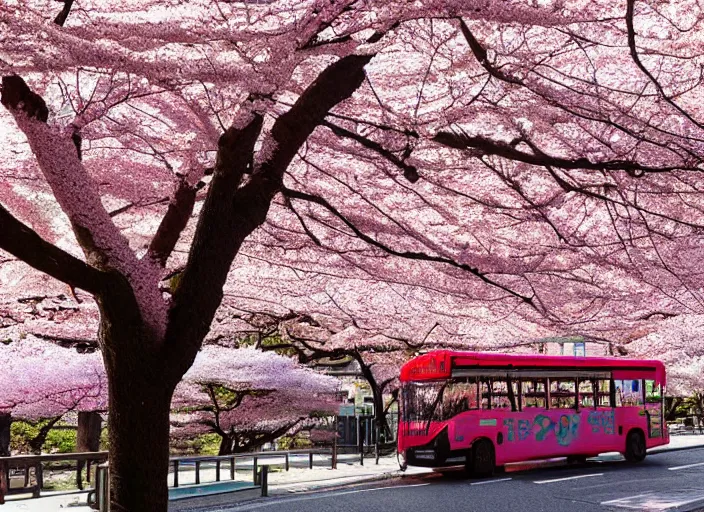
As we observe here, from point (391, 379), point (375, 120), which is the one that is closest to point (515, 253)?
point (375, 120)

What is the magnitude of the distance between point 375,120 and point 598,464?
18145 millimetres

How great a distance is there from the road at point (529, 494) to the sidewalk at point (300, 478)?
89 centimetres

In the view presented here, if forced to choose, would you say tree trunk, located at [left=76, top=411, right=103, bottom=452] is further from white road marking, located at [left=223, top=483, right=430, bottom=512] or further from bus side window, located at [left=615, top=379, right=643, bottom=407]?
bus side window, located at [left=615, top=379, right=643, bottom=407]

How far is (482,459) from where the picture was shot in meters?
20.2

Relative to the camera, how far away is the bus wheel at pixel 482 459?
2003 cm

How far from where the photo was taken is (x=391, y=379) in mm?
31266

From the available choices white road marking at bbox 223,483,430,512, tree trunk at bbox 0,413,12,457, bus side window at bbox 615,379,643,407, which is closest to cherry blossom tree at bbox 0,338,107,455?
tree trunk at bbox 0,413,12,457

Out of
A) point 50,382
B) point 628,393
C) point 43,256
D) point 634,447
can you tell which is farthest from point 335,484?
point 43,256

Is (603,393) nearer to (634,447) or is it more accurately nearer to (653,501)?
(634,447)

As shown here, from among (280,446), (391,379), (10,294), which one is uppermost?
(10,294)

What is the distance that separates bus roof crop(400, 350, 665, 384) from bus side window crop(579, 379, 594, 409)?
17.6 inches

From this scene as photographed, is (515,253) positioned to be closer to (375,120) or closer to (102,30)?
(375,120)

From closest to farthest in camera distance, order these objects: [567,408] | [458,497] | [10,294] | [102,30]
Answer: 1. [102,30]
2. [458,497]
3. [10,294]
4. [567,408]

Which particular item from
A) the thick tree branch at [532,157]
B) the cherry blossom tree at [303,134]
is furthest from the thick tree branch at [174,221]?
the thick tree branch at [532,157]
